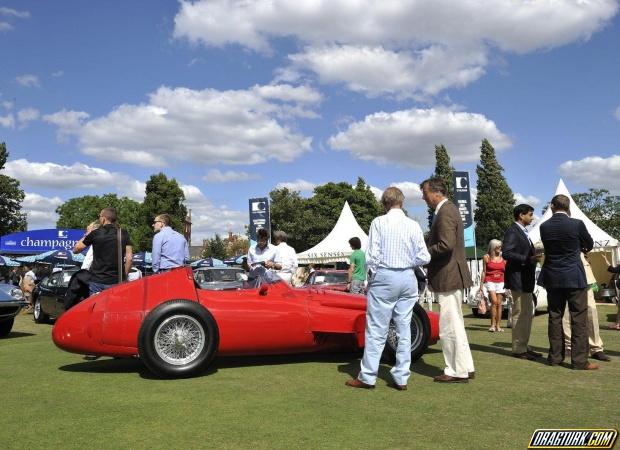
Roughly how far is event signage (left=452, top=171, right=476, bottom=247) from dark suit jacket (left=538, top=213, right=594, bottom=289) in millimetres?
13381

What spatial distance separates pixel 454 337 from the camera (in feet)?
17.4

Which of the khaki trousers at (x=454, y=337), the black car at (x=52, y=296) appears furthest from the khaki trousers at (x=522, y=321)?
the black car at (x=52, y=296)

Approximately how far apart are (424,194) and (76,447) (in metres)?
3.86

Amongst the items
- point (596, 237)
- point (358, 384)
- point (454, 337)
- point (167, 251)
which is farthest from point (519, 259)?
point (596, 237)

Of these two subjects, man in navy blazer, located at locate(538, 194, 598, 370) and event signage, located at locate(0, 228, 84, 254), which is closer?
man in navy blazer, located at locate(538, 194, 598, 370)

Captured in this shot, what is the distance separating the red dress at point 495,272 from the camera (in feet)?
34.6

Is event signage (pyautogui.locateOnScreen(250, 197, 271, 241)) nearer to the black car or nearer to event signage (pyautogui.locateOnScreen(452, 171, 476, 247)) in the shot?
event signage (pyautogui.locateOnScreen(452, 171, 476, 247))

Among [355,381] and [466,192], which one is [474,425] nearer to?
[355,381]

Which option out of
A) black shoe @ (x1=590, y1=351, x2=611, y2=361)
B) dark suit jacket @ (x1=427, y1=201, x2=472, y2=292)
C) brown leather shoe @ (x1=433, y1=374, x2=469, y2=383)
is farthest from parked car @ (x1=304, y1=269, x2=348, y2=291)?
brown leather shoe @ (x1=433, y1=374, x2=469, y2=383)

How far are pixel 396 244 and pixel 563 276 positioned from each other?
2366mm

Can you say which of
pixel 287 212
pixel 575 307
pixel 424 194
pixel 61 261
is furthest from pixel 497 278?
pixel 287 212

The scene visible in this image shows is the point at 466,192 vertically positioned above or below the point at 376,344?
above

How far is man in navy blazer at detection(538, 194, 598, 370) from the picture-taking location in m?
6.16

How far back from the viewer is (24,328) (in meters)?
12.9
